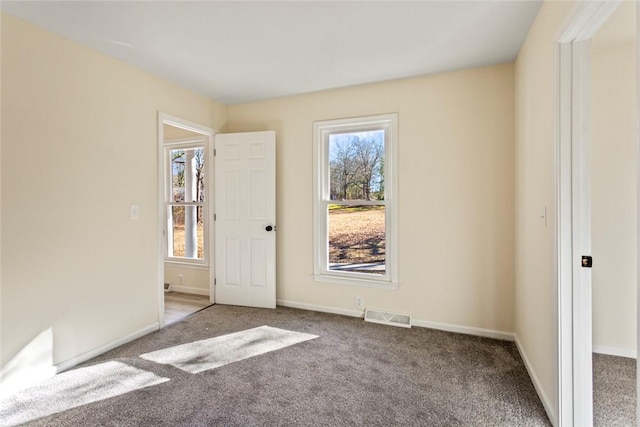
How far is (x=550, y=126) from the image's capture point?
5.68 feet

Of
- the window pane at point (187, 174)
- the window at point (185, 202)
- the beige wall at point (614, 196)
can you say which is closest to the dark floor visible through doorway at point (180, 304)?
the window at point (185, 202)

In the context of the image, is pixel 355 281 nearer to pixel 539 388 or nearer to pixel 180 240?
pixel 539 388

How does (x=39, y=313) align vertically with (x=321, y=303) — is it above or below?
above

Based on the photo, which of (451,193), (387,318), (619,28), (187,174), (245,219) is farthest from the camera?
(187,174)

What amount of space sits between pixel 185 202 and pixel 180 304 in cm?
143

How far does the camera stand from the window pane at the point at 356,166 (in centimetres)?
329

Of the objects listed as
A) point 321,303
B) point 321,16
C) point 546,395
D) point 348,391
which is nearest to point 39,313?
point 348,391

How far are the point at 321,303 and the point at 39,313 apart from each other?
243cm

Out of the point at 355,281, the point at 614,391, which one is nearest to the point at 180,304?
the point at 355,281

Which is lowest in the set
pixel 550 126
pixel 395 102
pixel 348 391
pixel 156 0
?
pixel 348 391

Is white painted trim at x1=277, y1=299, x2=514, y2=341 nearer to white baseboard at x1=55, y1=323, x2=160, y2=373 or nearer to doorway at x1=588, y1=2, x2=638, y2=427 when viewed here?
doorway at x1=588, y1=2, x2=638, y2=427

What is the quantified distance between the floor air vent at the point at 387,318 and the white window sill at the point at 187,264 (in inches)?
91.2

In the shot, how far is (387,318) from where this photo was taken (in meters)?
3.14

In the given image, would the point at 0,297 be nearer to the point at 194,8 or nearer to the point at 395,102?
the point at 194,8
